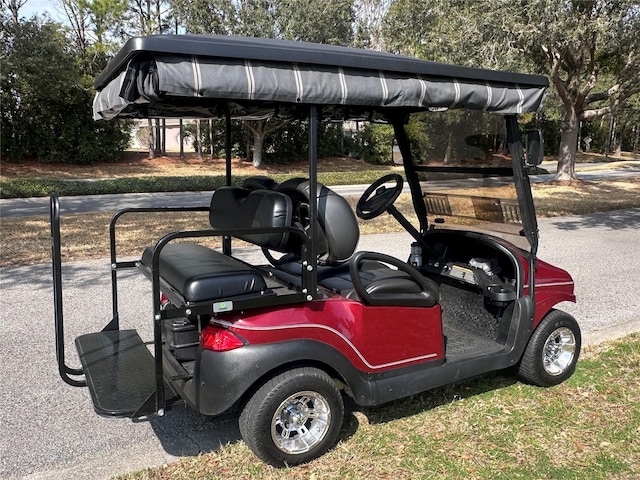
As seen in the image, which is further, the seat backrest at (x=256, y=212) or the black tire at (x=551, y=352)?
the black tire at (x=551, y=352)

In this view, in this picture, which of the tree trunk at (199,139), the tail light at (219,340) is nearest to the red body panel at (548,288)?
the tail light at (219,340)

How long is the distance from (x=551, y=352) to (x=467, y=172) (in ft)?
4.24

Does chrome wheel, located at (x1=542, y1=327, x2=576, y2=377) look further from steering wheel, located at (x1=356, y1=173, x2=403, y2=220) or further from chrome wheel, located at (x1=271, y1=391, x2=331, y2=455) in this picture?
chrome wheel, located at (x1=271, y1=391, x2=331, y2=455)

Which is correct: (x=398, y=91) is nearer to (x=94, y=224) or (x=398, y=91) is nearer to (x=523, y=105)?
(x=523, y=105)

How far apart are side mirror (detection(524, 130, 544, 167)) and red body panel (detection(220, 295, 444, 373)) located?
973 mm

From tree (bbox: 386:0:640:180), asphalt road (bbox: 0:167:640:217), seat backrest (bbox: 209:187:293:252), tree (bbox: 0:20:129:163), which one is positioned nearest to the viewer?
seat backrest (bbox: 209:187:293:252)

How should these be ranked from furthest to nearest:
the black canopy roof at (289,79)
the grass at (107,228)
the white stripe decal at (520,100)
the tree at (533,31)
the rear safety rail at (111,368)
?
the tree at (533,31)
the grass at (107,228)
the white stripe decal at (520,100)
the rear safety rail at (111,368)
the black canopy roof at (289,79)

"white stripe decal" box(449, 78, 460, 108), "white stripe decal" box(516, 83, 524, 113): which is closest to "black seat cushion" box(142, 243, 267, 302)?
"white stripe decal" box(449, 78, 460, 108)

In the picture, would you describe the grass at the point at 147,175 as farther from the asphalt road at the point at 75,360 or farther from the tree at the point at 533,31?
the asphalt road at the point at 75,360

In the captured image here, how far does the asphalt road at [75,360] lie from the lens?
2.76m

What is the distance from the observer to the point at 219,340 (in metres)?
2.48

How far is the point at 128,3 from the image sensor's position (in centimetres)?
2655

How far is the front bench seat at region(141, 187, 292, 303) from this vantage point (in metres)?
2.48

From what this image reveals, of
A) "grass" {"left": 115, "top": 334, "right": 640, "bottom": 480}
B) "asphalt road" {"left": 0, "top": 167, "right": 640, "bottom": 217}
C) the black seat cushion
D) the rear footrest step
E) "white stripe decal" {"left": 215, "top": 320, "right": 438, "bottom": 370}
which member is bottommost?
"asphalt road" {"left": 0, "top": 167, "right": 640, "bottom": 217}
